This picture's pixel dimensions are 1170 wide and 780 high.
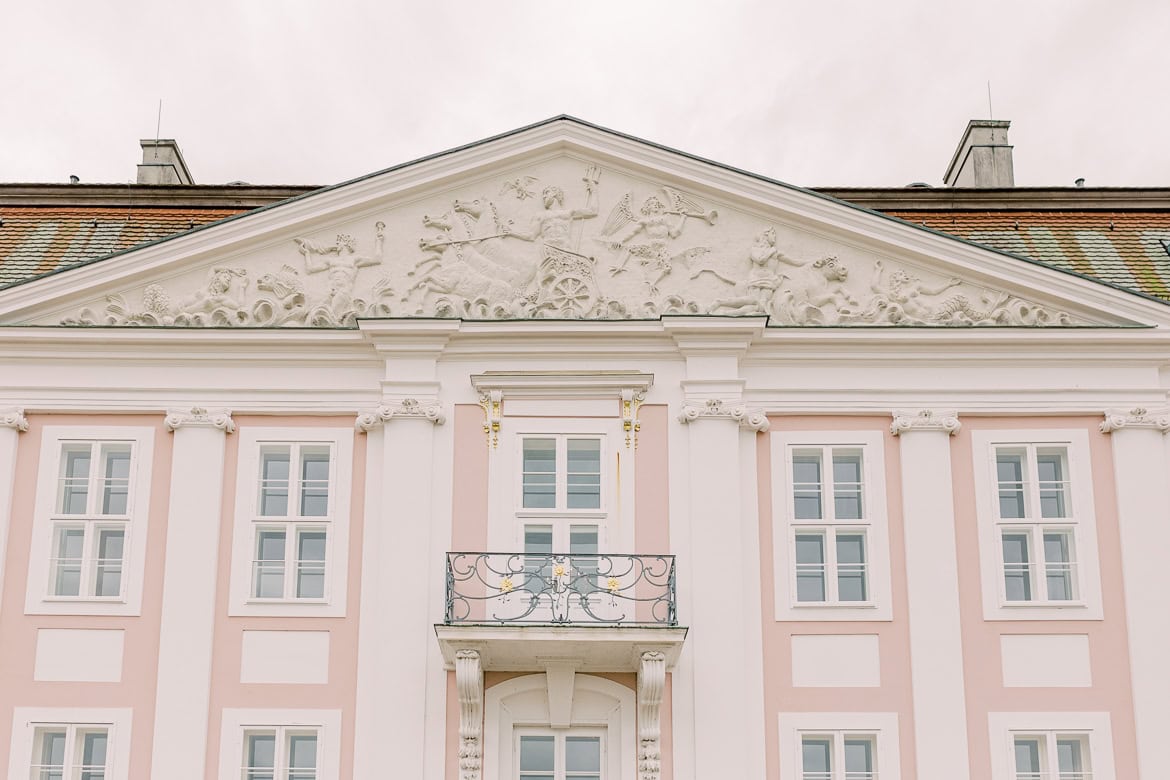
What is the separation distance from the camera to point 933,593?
19250 mm

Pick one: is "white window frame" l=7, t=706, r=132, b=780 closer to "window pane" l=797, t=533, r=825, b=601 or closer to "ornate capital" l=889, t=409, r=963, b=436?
"window pane" l=797, t=533, r=825, b=601

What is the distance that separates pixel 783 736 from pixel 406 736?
423 centimetres

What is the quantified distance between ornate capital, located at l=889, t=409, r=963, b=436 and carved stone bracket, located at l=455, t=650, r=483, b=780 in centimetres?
573

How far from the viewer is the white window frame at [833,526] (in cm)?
1922

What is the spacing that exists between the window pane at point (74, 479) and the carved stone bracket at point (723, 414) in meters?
7.17

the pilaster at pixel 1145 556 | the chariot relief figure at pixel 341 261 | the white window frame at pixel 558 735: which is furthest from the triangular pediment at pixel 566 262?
the white window frame at pixel 558 735

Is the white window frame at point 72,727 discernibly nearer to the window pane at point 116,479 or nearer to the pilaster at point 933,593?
the window pane at point 116,479

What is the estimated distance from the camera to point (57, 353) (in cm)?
2025

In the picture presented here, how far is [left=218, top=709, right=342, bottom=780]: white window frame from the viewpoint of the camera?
18.7 metres

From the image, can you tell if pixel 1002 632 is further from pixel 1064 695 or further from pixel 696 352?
pixel 696 352

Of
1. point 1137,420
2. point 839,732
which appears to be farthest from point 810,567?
point 1137,420

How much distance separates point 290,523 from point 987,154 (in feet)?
42.2

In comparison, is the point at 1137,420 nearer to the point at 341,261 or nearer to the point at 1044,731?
the point at 1044,731

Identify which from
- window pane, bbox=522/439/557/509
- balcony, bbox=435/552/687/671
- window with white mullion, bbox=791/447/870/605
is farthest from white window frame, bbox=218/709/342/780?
window with white mullion, bbox=791/447/870/605
